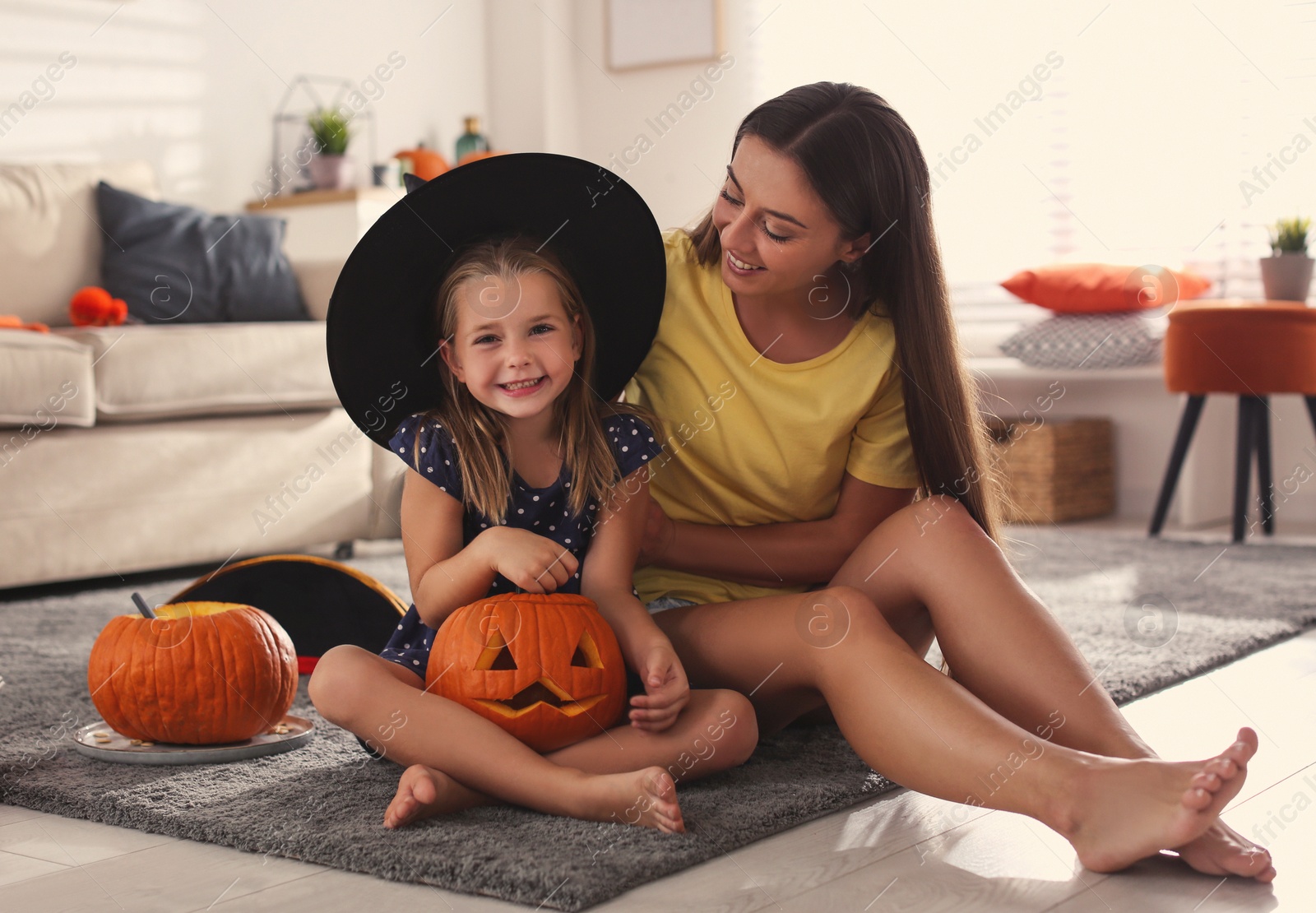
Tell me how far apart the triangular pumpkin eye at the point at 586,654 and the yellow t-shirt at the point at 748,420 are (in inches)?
10.2

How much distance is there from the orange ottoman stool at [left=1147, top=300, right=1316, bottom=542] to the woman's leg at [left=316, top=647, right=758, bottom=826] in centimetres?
218

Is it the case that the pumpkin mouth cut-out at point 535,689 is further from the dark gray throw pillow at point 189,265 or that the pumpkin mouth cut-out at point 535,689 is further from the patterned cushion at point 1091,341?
the patterned cushion at point 1091,341

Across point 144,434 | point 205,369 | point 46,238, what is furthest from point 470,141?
point 144,434

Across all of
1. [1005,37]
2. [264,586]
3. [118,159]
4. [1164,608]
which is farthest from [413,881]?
[1005,37]

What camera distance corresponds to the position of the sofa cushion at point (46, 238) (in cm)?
298

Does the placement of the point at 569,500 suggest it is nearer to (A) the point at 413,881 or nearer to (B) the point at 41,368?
(A) the point at 413,881

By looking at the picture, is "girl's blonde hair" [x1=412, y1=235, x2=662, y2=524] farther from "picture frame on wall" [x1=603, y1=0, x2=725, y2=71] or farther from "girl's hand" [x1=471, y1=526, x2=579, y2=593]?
"picture frame on wall" [x1=603, y1=0, x2=725, y2=71]

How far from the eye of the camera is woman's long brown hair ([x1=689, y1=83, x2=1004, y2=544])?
136 centimetres

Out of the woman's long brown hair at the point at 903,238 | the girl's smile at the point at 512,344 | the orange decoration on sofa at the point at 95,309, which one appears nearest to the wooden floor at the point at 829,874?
the woman's long brown hair at the point at 903,238

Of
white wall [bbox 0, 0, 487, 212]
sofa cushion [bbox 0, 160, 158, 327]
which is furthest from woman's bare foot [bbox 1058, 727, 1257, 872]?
white wall [bbox 0, 0, 487, 212]

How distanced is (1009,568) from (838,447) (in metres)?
0.28

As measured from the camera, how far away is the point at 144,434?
2.59 m

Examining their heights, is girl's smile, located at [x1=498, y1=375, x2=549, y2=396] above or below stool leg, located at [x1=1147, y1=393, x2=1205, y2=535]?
above

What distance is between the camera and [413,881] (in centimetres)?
105
